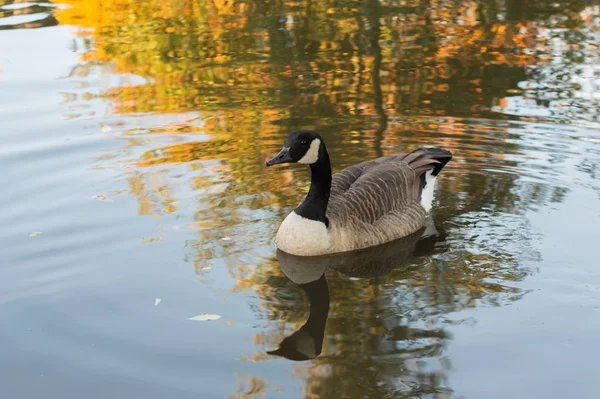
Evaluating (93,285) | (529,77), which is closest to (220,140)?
(93,285)

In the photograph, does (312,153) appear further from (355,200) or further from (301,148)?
(355,200)

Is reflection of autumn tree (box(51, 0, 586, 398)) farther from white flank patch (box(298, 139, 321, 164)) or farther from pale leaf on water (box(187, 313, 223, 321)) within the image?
white flank patch (box(298, 139, 321, 164))

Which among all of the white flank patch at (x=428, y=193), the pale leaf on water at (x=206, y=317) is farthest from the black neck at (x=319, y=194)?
the pale leaf on water at (x=206, y=317)

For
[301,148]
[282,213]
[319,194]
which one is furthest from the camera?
[282,213]

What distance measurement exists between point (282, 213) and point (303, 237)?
1.18 metres

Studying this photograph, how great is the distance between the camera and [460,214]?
32.8ft

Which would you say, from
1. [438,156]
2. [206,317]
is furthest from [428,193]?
[206,317]

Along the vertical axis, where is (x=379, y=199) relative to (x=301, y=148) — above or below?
below

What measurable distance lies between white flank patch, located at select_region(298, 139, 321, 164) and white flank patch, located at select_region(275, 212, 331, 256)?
24.2 inches

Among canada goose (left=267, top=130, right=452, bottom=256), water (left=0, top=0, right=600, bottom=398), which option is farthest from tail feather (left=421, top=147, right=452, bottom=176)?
water (left=0, top=0, right=600, bottom=398)

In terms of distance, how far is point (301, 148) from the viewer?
884cm

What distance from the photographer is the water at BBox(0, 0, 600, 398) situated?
22.0ft

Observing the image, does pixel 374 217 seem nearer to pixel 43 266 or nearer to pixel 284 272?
pixel 284 272

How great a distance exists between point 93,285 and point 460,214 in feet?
14.7
